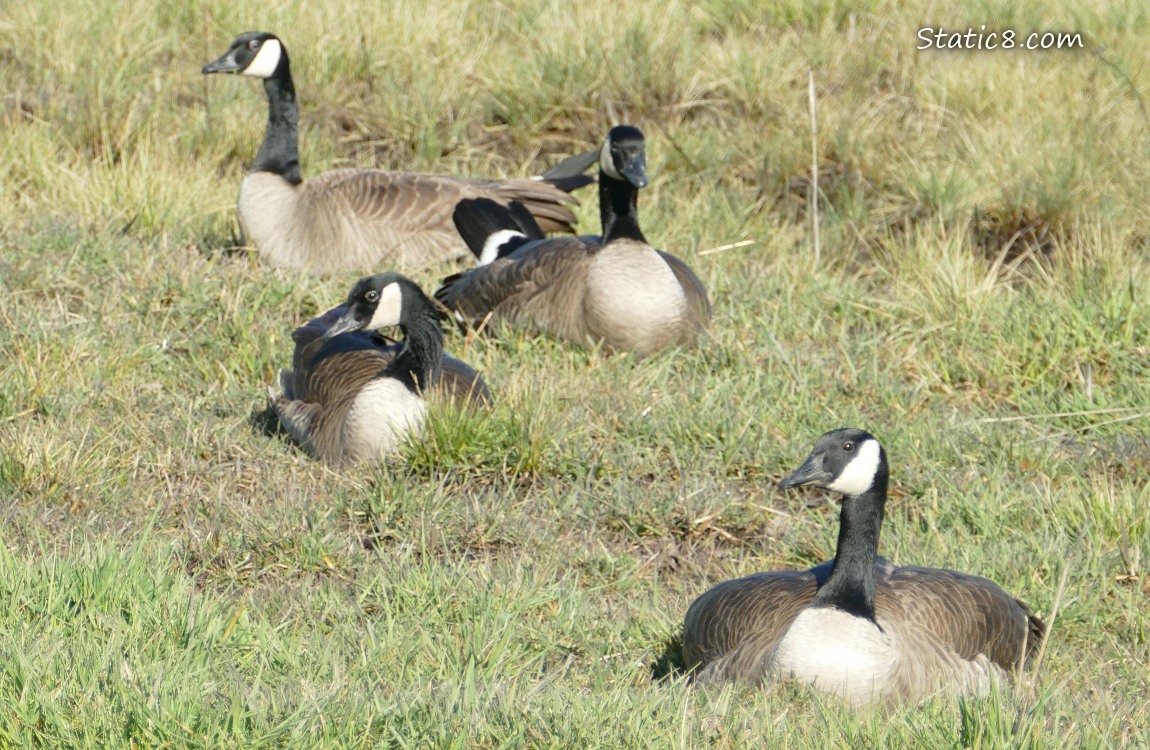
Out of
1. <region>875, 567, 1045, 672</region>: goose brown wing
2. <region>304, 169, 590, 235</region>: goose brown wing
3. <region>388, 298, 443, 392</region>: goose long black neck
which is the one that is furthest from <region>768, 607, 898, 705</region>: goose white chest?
<region>304, 169, 590, 235</region>: goose brown wing

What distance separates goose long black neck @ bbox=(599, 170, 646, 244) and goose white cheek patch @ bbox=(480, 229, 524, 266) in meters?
0.93

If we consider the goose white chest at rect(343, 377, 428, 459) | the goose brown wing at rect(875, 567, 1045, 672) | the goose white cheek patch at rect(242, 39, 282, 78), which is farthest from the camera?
the goose white cheek patch at rect(242, 39, 282, 78)

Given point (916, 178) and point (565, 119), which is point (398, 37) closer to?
point (565, 119)

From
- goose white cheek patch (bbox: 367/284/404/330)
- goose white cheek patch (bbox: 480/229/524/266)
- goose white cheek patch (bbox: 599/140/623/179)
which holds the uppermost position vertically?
goose white cheek patch (bbox: 599/140/623/179)

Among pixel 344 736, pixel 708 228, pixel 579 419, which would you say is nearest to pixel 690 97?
pixel 708 228

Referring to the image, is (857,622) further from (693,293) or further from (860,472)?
(693,293)

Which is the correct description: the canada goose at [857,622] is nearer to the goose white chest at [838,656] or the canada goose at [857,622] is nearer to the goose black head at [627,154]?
the goose white chest at [838,656]

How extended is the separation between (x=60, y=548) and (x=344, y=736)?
174cm

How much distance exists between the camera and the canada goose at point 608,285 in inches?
261

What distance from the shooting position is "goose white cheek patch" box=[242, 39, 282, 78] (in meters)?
7.96

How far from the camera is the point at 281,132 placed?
26.4ft

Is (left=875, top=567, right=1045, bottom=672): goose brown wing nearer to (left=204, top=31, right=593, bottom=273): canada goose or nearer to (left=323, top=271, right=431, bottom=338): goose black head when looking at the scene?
(left=323, top=271, right=431, bottom=338): goose black head

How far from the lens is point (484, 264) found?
7594 millimetres

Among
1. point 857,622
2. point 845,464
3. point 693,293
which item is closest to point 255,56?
point 693,293
